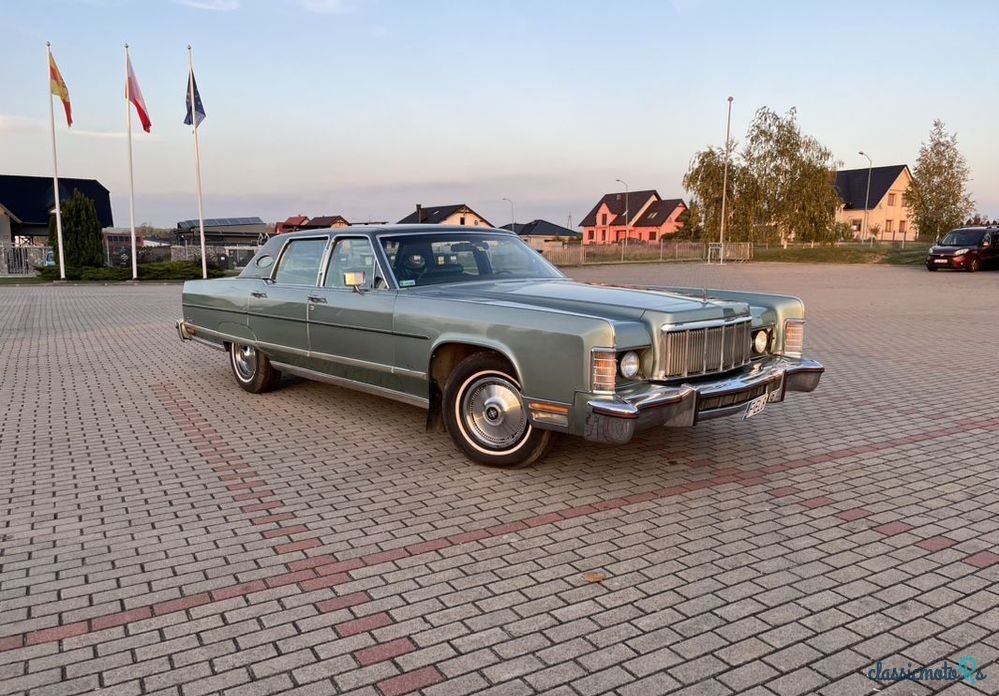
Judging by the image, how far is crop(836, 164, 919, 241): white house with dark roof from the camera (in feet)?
229

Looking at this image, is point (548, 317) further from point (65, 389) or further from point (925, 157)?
point (925, 157)

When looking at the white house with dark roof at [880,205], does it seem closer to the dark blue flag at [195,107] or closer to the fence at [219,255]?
the fence at [219,255]

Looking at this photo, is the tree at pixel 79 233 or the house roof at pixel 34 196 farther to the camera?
the house roof at pixel 34 196

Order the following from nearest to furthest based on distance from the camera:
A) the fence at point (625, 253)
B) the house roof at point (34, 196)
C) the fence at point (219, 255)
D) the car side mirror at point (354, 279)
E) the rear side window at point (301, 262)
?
the car side mirror at point (354, 279), the rear side window at point (301, 262), the fence at point (219, 255), the house roof at point (34, 196), the fence at point (625, 253)

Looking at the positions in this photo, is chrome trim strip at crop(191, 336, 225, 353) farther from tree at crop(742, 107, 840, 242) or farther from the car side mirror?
tree at crop(742, 107, 840, 242)

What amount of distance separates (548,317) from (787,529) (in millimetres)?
1813

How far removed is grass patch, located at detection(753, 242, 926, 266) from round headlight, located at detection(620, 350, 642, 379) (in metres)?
37.7

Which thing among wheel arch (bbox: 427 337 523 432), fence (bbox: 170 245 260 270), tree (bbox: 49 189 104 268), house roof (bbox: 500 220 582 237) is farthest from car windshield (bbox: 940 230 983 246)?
house roof (bbox: 500 220 582 237)

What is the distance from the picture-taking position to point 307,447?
18.8 ft

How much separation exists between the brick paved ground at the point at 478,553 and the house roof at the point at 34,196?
139 feet

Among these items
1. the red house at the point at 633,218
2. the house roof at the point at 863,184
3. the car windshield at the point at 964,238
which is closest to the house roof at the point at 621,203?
the red house at the point at 633,218

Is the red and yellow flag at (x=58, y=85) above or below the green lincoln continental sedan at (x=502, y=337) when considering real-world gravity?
above

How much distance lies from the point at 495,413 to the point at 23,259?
117 ft

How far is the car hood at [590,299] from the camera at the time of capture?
185 inches
